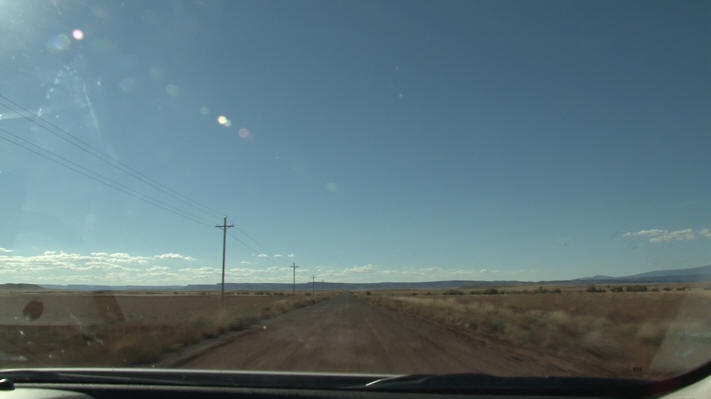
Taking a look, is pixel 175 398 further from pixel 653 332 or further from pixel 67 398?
pixel 653 332

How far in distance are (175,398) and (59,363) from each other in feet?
28.8

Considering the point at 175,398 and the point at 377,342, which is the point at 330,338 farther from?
the point at 175,398

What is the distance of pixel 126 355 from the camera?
12.8 m

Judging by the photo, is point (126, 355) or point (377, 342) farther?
point (377, 342)

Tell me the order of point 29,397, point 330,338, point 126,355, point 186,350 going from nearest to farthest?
point 29,397, point 126,355, point 186,350, point 330,338

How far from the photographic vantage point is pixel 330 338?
18.2 meters

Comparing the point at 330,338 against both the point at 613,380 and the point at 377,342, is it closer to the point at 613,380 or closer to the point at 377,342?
the point at 377,342

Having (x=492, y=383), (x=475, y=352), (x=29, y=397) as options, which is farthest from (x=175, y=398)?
(x=475, y=352)

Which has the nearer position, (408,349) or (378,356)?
(378,356)

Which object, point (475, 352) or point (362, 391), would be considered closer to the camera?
point (362, 391)

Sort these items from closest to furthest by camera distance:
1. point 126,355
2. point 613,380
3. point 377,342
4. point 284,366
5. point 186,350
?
point 613,380
point 284,366
point 126,355
point 186,350
point 377,342

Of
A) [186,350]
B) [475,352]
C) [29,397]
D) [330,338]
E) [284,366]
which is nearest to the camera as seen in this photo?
[29,397]

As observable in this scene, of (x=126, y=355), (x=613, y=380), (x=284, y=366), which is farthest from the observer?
(x=126, y=355)

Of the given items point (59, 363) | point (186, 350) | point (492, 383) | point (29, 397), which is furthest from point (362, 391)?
point (186, 350)
